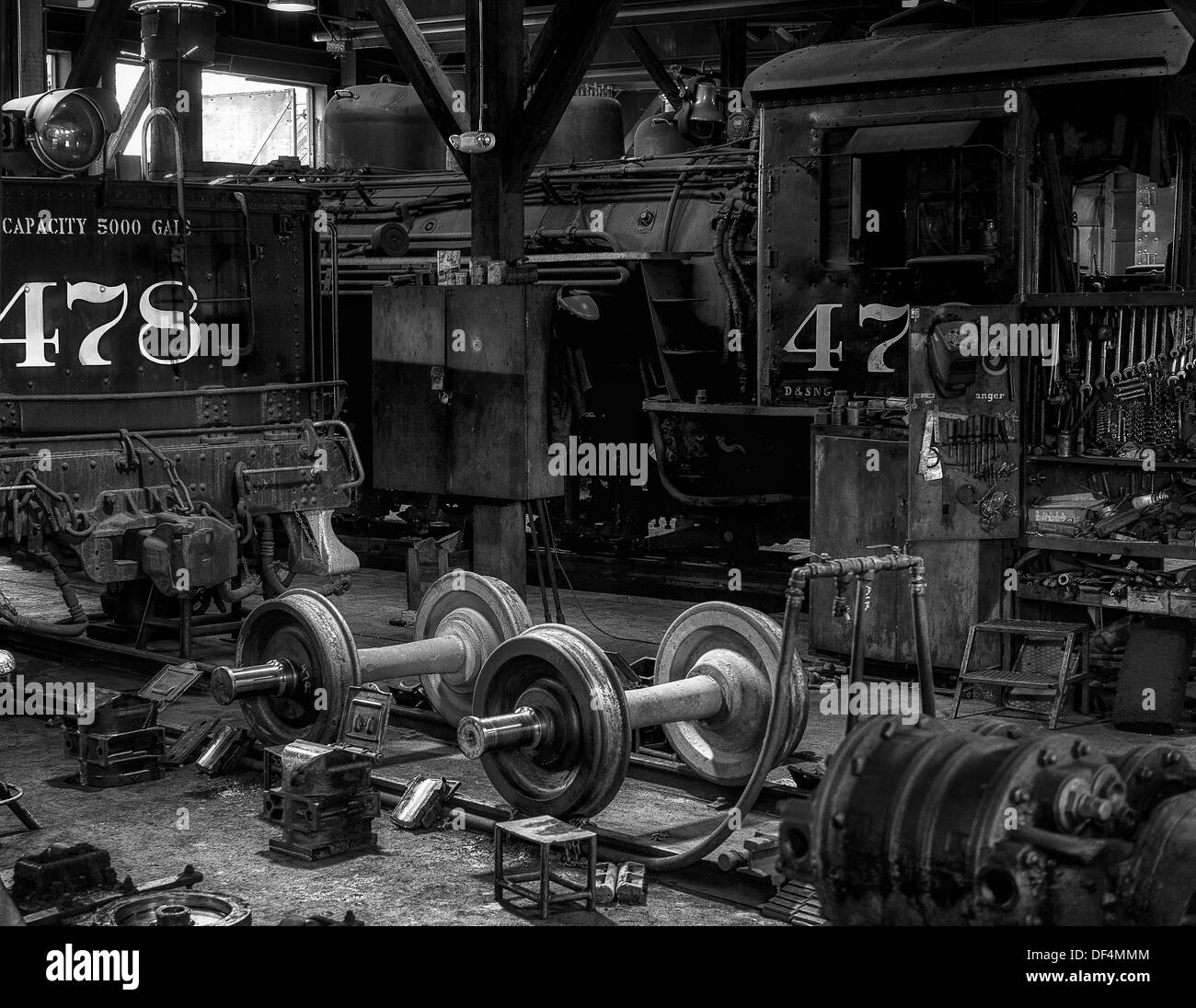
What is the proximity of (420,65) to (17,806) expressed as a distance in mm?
4586

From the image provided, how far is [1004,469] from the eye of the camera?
802 cm

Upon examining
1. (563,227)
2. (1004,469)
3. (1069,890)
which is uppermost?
(563,227)

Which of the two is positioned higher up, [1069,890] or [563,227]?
[563,227]

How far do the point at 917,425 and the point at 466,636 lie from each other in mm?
2449

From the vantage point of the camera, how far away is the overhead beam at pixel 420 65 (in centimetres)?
875

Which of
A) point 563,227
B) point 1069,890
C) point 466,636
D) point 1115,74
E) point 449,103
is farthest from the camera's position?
point 563,227

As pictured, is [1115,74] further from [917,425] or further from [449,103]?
[449,103]

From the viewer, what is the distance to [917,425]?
791cm

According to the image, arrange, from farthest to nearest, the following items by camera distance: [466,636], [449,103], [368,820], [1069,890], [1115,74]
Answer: [449,103] < [1115,74] < [466,636] < [368,820] < [1069,890]

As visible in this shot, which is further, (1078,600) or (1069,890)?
(1078,600)

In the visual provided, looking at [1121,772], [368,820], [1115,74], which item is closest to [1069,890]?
[1121,772]

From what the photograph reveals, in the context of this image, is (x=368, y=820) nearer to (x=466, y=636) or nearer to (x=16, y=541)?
(x=466, y=636)

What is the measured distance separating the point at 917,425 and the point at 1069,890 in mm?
4411
